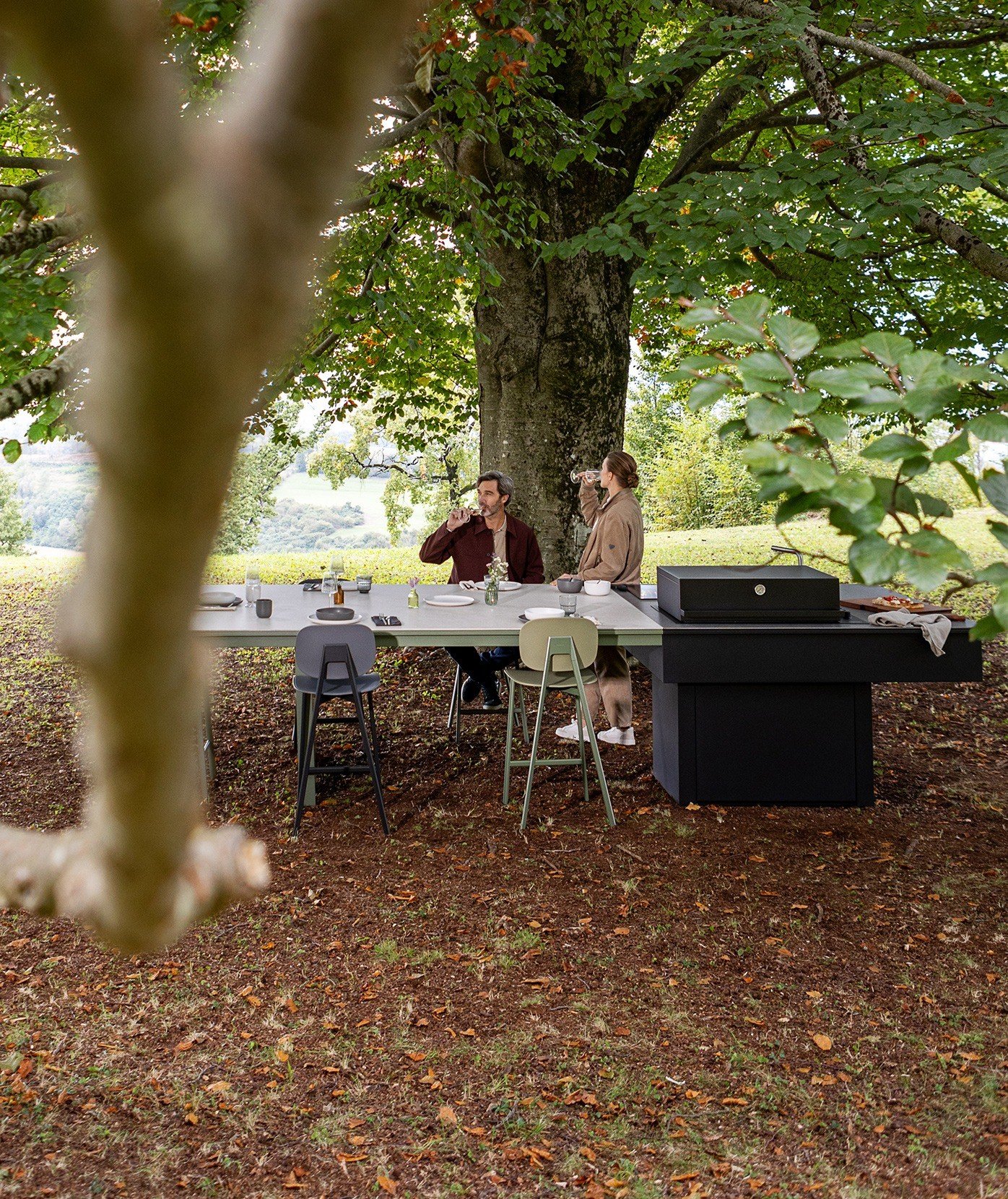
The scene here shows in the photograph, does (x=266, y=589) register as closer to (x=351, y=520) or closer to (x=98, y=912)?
(x=98, y=912)

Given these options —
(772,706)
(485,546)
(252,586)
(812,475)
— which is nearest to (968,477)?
(812,475)

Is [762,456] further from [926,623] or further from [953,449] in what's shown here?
[926,623]

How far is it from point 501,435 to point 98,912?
30.3 feet

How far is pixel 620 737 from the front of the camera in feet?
25.0

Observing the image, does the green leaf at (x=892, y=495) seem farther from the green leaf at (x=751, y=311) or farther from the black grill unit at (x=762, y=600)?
the black grill unit at (x=762, y=600)

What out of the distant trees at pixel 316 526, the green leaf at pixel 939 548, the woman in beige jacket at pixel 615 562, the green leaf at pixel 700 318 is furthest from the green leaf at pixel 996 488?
the distant trees at pixel 316 526

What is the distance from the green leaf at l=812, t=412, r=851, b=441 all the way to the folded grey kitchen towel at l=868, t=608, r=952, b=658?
5.10m

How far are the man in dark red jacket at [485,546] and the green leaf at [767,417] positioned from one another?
6.83m

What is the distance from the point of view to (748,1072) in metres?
3.81

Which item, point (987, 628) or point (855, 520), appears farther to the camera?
point (987, 628)

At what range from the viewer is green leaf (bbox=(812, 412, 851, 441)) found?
4.43 ft

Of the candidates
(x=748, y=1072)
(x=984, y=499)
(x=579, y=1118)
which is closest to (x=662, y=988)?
(x=748, y=1072)

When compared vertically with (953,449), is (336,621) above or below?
below

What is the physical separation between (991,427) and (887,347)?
0.20m
